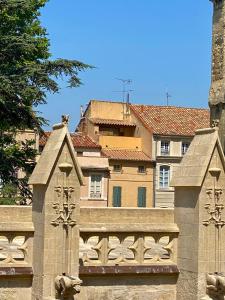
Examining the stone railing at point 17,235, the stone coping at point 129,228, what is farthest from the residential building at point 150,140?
the stone railing at point 17,235

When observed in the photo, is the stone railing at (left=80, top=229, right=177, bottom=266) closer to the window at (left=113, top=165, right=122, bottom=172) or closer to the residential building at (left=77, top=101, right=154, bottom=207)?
the residential building at (left=77, top=101, right=154, bottom=207)

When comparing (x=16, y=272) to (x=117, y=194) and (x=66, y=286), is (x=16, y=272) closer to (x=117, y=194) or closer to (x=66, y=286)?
(x=66, y=286)

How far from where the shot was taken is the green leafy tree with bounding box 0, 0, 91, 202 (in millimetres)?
23625

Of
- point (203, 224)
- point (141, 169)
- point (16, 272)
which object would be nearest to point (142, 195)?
point (141, 169)

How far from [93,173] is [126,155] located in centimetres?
419

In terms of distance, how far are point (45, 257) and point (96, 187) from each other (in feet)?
150

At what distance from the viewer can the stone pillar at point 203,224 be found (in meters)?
10.2

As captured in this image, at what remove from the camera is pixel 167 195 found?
58.0 m

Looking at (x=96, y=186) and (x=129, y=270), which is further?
(x=96, y=186)

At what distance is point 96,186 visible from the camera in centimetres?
5497

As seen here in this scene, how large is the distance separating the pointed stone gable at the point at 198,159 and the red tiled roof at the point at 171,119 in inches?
1829

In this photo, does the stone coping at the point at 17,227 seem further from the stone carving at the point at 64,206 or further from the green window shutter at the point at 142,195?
the green window shutter at the point at 142,195

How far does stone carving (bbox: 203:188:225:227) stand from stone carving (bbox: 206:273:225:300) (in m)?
0.78

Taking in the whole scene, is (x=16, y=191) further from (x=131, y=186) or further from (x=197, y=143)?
(x=131, y=186)
